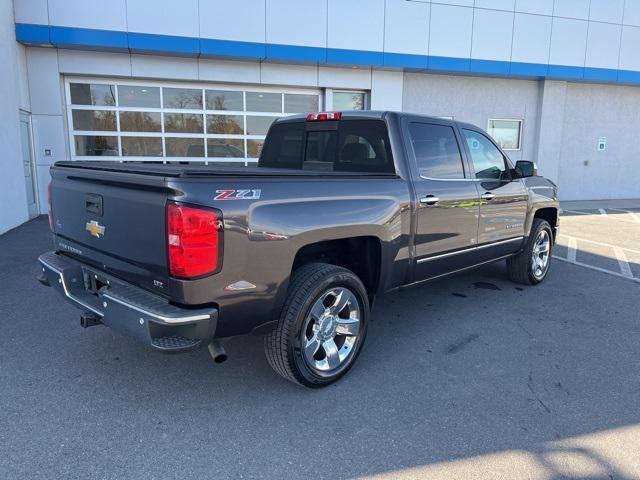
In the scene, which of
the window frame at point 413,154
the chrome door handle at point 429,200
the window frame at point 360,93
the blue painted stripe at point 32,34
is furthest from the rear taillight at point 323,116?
the window frame at point 360,93

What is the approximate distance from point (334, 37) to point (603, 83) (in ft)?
31.9

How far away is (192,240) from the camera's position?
2.60 meters

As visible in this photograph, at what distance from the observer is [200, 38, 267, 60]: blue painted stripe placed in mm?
11227

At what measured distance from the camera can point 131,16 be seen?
10.7 metres

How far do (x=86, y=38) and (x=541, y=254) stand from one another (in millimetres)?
10201

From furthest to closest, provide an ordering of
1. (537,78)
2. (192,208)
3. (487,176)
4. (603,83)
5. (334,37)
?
(603,83), (537,78), (334,37), (487,176), (192,208)

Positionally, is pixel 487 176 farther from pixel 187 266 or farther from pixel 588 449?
pixel 187 266

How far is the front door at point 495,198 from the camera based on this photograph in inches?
195

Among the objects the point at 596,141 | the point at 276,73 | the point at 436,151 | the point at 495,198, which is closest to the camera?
the point at 436,151

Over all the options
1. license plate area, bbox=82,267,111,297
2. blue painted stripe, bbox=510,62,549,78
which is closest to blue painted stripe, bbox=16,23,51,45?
license plate area, bbox=82,267,111,297

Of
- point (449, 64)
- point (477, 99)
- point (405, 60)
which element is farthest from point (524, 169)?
point (477, 99)

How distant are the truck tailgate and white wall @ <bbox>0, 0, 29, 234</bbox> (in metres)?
6.36

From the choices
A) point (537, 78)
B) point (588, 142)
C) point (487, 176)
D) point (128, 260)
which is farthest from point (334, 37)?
point (128, 260)

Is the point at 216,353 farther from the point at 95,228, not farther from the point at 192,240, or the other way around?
the point at 95,228
